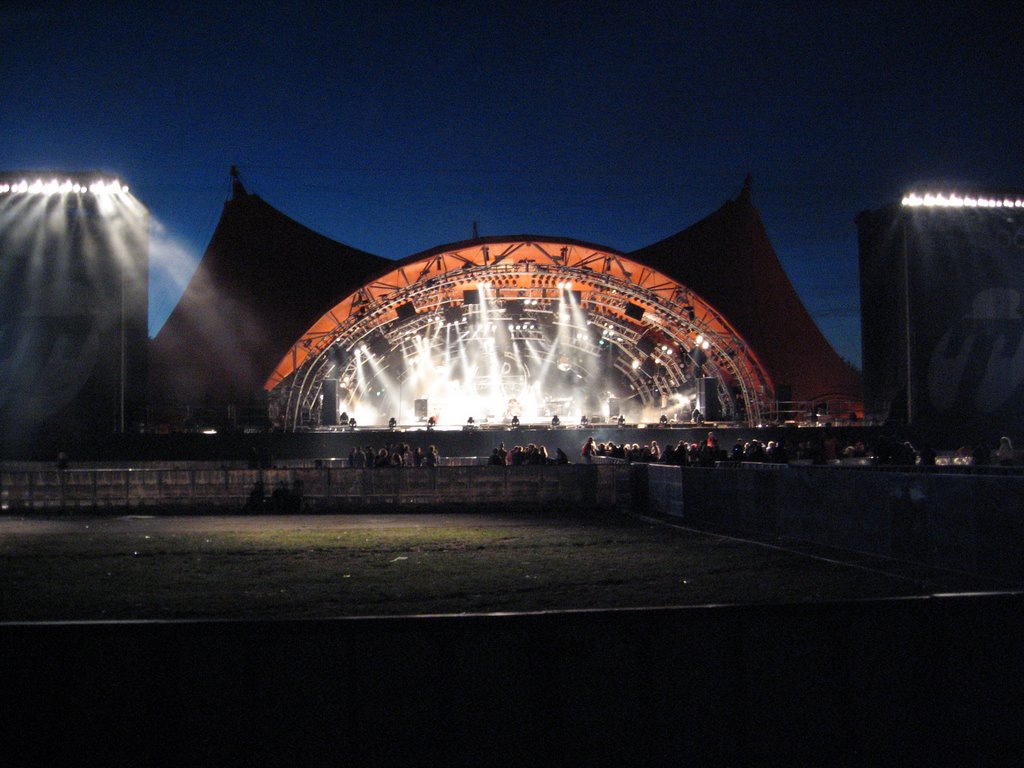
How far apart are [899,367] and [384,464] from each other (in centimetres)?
1607

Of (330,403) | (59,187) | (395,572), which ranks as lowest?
(395,572)

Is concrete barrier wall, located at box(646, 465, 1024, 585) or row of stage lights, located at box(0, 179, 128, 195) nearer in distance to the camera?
concrete barrier wall, located at box(646, 465, 1024, 585)

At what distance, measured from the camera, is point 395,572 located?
878cm

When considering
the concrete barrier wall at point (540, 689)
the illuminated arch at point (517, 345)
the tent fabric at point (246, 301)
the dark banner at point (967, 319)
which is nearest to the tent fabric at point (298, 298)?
the tent fabric at point (246, 301)

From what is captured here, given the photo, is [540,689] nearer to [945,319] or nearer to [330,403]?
[330,403]

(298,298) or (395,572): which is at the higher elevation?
(298,298)

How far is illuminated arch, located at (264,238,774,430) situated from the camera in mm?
28141

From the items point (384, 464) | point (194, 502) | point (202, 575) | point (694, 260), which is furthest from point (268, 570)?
point (694, 260)

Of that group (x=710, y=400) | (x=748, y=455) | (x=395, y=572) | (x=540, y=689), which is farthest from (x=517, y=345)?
(x=540, y=689)

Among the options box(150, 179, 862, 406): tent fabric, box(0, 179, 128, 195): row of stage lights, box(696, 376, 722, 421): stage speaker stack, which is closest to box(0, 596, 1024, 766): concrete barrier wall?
box(0, 179, 128, 195): row of stage lights

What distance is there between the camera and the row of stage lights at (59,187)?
25281 mm

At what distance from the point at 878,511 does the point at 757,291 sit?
77.7ft

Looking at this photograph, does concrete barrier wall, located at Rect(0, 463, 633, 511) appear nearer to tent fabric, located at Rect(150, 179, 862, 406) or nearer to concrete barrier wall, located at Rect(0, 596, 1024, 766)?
tent fabric, located at Rect(150, 179, 862, 406)

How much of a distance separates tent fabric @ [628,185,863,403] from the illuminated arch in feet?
4.97
